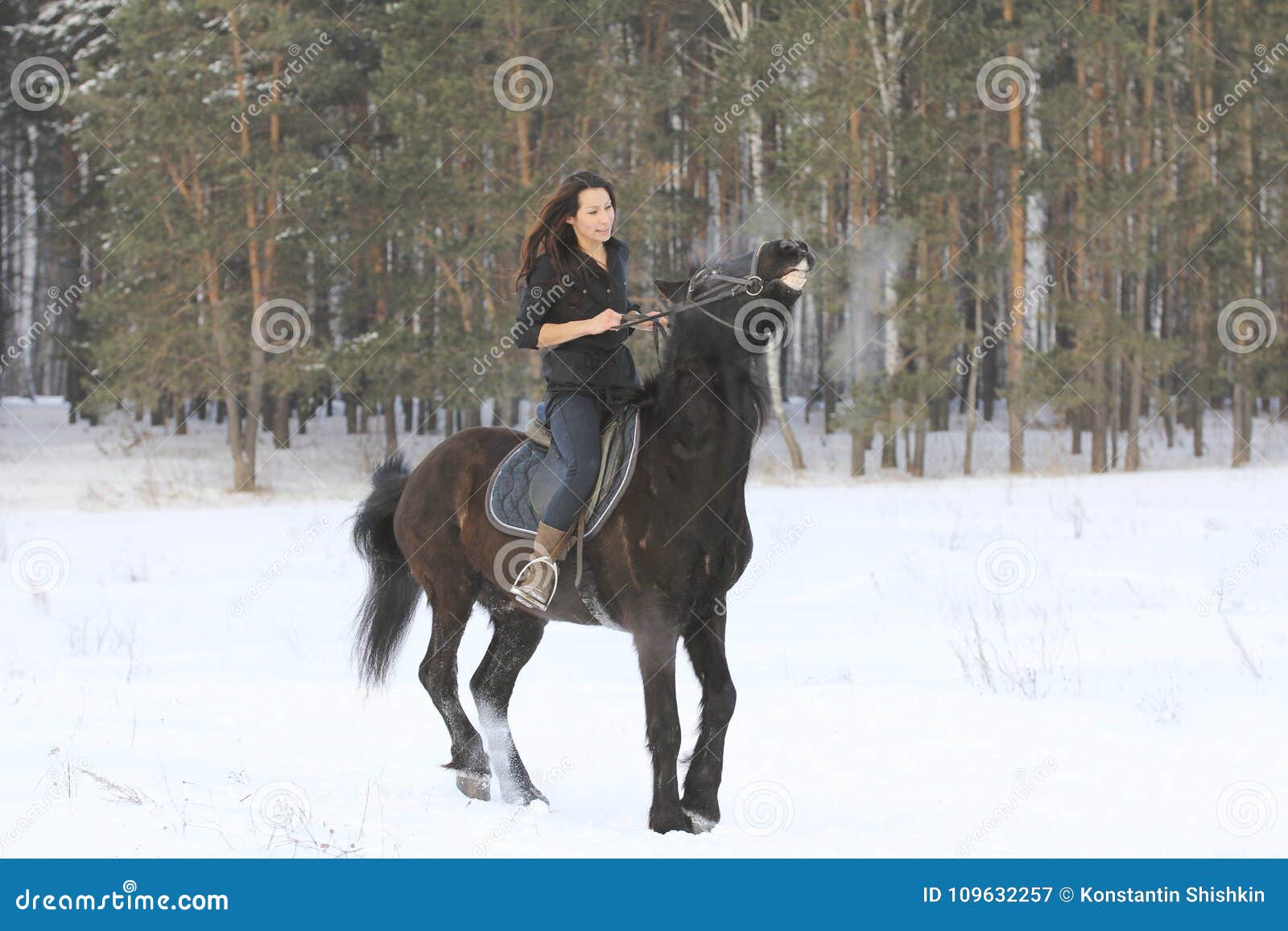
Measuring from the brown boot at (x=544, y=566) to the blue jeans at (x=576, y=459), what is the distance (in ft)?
0.14

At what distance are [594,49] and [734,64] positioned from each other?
306 cm

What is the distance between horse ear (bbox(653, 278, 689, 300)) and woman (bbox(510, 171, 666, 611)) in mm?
119

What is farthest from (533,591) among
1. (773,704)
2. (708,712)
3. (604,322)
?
(773,704)

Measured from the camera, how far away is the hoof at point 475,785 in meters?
5.68

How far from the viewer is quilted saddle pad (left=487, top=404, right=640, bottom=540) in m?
5.14

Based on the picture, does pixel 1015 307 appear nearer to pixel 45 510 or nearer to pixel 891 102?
pixel 891 102

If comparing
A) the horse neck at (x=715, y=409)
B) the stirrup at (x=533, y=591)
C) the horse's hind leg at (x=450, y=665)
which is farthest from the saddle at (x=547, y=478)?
the horse's hind leg at (x=450, y=665)

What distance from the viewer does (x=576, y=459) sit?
5.17 m

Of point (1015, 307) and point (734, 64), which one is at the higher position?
point (734, 64)

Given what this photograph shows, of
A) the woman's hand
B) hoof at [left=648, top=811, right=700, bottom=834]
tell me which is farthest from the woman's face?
hoof at [left=648, top=811, right=700, bottom=834]

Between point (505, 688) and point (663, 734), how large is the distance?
3.98 ft

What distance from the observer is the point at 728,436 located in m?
4.98

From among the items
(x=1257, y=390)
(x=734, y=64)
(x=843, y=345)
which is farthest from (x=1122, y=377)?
(x=734, y=64)

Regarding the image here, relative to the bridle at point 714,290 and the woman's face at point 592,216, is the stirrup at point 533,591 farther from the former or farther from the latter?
the woman's face at point 592,216
